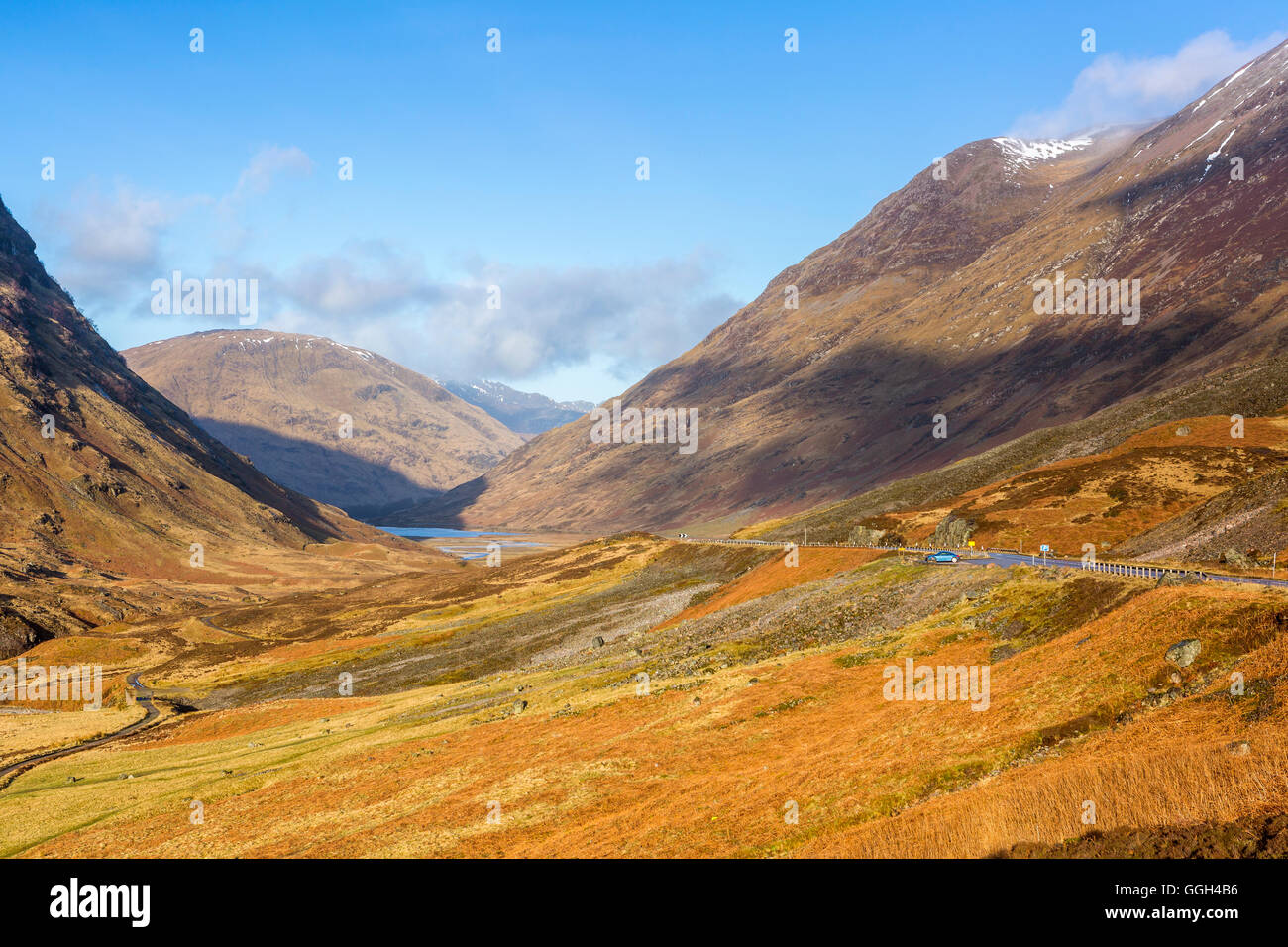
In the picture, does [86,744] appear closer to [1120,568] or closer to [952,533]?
[1120,568]

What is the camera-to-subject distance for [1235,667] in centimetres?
2567

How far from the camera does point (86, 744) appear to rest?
237 ft

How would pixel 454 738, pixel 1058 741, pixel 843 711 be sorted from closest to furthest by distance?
pixel 1058 741 < pixel 843 711 < pixel 454 738

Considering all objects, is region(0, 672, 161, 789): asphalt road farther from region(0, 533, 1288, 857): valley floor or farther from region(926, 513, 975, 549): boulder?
region(926, 513, 975, 549): boulder

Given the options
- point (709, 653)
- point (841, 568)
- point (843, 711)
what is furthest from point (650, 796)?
point (841, 568)

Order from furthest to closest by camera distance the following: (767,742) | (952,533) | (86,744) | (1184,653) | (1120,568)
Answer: (952,533) → (86,744) → (1120,568) → (767,742) → (1184,653)

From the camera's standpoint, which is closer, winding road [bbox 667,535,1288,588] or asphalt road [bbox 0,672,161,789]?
winding road [bbox 667,535,1288,588]

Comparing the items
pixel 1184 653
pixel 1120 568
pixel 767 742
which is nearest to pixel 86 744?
pixel 767 742

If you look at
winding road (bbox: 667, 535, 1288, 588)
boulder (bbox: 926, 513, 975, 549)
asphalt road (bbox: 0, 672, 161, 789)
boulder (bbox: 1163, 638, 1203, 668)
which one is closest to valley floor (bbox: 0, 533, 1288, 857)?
boulder (bbox: 1163, 638, 1203, 668)

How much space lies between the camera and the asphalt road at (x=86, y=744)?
6131cm

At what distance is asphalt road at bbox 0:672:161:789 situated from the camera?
61312 millimetres

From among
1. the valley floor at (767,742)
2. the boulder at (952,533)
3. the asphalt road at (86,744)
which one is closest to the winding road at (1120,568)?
the valley floor at (767,742)
